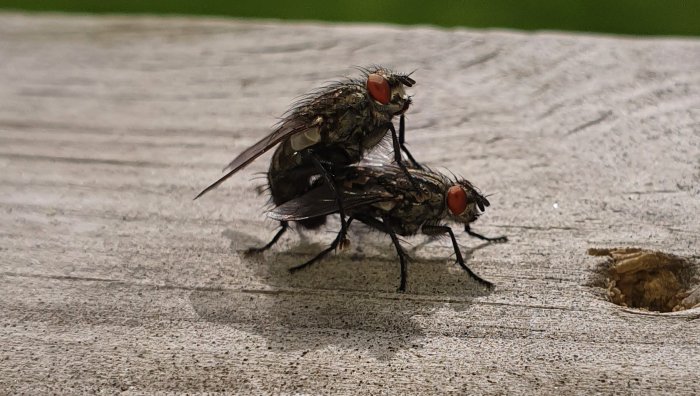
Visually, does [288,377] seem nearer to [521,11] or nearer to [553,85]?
[553,85]

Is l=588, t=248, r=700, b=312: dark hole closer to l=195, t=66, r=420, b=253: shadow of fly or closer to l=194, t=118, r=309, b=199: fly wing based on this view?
l=195, t=66, r=420, b=253: shadow of fly

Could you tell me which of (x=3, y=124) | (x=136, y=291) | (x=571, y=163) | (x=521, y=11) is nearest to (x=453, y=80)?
(x=571, y=163)

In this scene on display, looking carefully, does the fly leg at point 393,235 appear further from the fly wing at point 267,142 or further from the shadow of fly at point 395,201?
the fly wing at point 267,142

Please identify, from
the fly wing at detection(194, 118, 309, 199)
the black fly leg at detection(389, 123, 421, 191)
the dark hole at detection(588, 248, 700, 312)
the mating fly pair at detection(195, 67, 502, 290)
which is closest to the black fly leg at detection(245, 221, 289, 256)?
the mating fly pair at detection(195, 67, 502, 290)

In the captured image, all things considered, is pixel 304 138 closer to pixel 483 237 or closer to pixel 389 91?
pixel 389 91

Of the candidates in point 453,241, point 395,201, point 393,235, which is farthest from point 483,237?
point 395,201

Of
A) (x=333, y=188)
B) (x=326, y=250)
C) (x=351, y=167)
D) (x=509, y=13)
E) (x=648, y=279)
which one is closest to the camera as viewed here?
(x=648, y=279)
